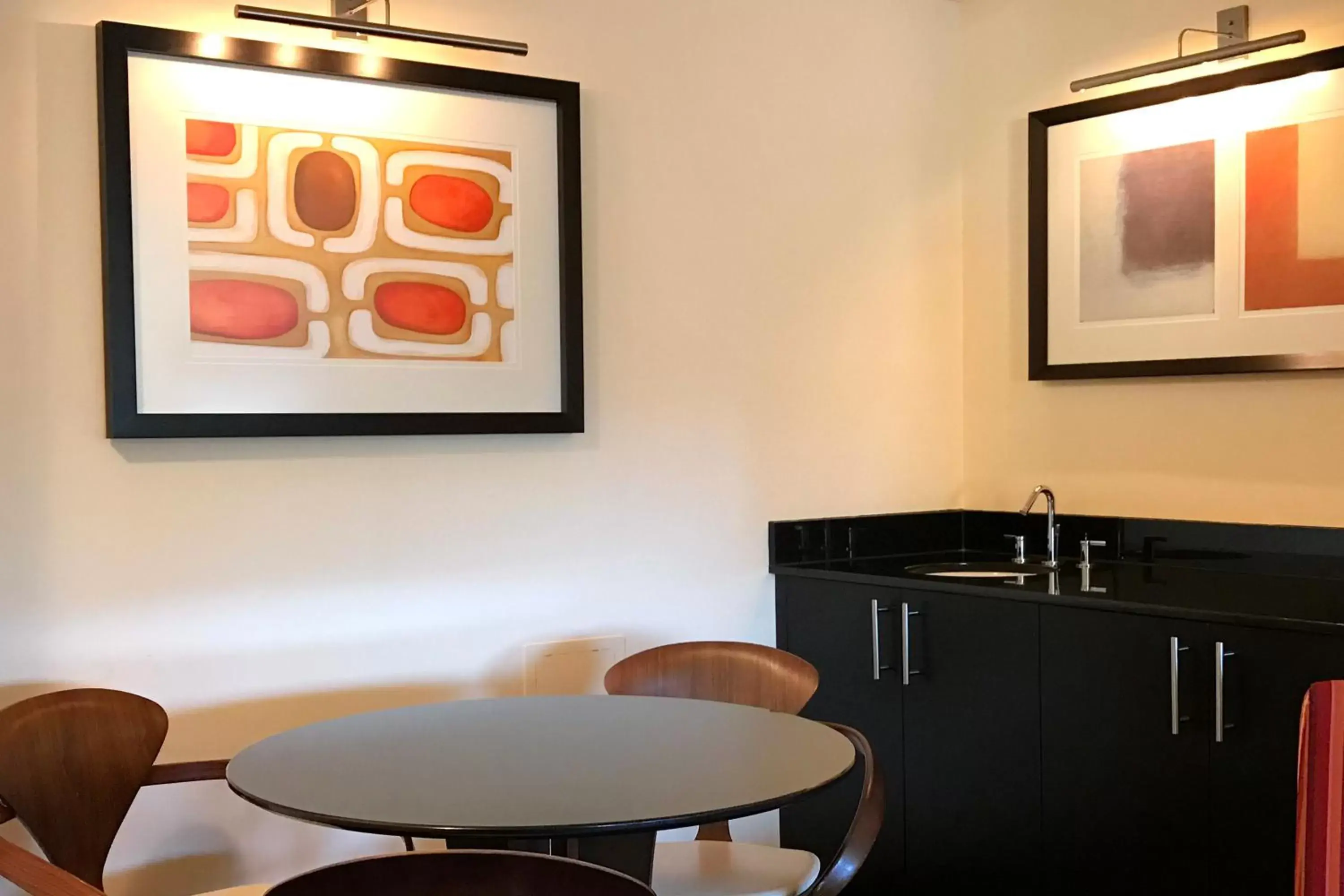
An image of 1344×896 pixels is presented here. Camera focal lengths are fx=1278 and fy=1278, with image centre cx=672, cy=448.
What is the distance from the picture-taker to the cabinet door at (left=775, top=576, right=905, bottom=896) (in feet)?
10.8

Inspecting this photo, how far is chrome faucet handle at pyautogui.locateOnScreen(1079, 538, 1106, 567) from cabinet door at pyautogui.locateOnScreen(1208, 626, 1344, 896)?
89cm

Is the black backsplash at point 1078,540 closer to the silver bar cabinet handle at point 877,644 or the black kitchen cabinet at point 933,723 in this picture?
the black kitchen cabinet at point 933,723

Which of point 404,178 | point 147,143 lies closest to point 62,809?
point 147,143

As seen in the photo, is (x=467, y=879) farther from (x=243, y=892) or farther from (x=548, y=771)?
(x=243, y=892)

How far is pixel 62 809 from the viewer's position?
232 centimetres

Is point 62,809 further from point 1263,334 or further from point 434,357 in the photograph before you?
point 1263,334

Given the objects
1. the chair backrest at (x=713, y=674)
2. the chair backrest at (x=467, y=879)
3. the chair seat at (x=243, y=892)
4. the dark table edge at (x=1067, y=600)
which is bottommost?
the chair seat at (x=243, y=892)

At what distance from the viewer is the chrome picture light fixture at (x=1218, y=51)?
3.05 meters

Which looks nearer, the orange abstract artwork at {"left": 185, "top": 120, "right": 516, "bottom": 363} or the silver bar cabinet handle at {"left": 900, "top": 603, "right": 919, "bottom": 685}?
the orange abstract artwork at {"left": 185, "top": 120, "right": 516, "bottom": 363}

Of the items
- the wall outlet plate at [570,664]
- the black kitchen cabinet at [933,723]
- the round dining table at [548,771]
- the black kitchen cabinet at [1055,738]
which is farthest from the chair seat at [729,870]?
the wall outlet plate at [570,664]

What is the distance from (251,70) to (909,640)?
205 centimetres

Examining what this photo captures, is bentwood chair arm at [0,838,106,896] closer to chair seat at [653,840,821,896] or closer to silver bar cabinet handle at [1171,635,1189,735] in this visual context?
chair seat at [653,840,821,896]

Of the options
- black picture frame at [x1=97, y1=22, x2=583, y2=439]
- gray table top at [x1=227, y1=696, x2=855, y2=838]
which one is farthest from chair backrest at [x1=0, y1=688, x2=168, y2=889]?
black picture frame at [x1=97, y1=22, x2=583, y2=439]

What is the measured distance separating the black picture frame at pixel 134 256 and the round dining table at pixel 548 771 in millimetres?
732
